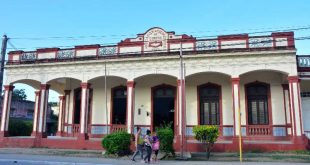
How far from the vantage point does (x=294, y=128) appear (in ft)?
47.0

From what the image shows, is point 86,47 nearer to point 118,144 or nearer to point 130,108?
point 130,108

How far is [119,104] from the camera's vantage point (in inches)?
766

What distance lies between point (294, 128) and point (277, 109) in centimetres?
252

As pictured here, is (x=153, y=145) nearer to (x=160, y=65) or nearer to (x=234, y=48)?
(x=160, y=65)

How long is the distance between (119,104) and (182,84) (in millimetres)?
6137

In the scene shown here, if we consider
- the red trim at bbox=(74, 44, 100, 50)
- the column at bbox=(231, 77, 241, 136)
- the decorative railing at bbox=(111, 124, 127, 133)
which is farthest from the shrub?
the red trim at bbox=(74, 44, 100, 50)

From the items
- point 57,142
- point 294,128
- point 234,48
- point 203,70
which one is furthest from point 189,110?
point 57,142

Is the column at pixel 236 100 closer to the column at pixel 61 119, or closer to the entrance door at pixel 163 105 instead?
the entrance door at pixel 163 105

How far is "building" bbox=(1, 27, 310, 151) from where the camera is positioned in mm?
15172

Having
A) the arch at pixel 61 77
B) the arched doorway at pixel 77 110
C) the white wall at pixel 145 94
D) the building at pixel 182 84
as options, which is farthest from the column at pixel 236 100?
the arched doorway at pixel 77 110

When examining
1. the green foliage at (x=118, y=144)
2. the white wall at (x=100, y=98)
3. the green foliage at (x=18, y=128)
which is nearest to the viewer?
the green foliage at (x=118, y=144)

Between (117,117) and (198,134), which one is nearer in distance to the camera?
(198,134)

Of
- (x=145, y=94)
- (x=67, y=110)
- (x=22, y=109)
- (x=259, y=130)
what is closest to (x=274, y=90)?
(x=259, y=130)

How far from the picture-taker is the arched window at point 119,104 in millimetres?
19203
